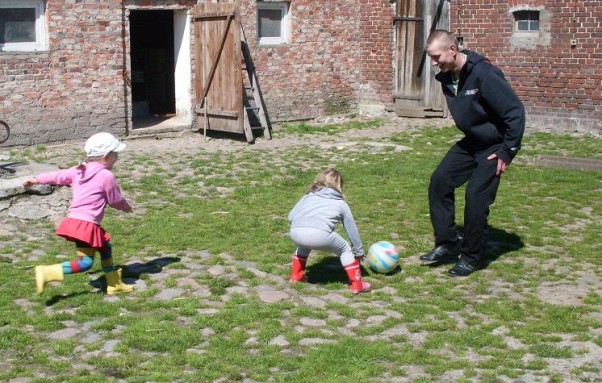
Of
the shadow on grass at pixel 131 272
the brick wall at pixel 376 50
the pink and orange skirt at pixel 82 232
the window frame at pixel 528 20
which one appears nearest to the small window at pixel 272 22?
the brick wall at pixel 376 50

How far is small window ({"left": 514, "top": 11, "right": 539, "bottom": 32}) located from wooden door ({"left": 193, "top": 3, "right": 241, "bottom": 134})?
16.1 feet

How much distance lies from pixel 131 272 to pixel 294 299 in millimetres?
1594

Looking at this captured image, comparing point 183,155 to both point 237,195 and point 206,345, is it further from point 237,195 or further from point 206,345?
point 206,345

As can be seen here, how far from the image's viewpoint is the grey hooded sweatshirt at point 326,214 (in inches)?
303

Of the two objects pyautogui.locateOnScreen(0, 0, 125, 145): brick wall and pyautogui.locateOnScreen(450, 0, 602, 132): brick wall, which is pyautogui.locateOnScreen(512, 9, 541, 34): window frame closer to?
pyautogui.locateOnScreen(450, 0, 602, 132): brick wall

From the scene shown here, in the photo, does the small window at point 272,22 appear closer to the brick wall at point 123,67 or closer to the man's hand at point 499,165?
the brick wall at point 123,67

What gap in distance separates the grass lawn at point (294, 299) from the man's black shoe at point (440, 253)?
13 cm

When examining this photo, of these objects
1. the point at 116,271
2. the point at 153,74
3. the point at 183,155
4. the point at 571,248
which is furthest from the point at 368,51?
the point at 116,271

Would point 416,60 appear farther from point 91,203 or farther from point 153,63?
point 91,203

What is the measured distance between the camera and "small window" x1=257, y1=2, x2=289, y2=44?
17594 millimetres

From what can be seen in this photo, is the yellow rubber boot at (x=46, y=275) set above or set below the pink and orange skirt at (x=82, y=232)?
below

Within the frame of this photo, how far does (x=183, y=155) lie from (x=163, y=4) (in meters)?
3.08

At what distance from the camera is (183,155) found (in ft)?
47.8

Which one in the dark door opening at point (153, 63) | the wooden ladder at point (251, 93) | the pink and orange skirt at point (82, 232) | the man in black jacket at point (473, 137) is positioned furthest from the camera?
the dark door opening at point (153, 63)
